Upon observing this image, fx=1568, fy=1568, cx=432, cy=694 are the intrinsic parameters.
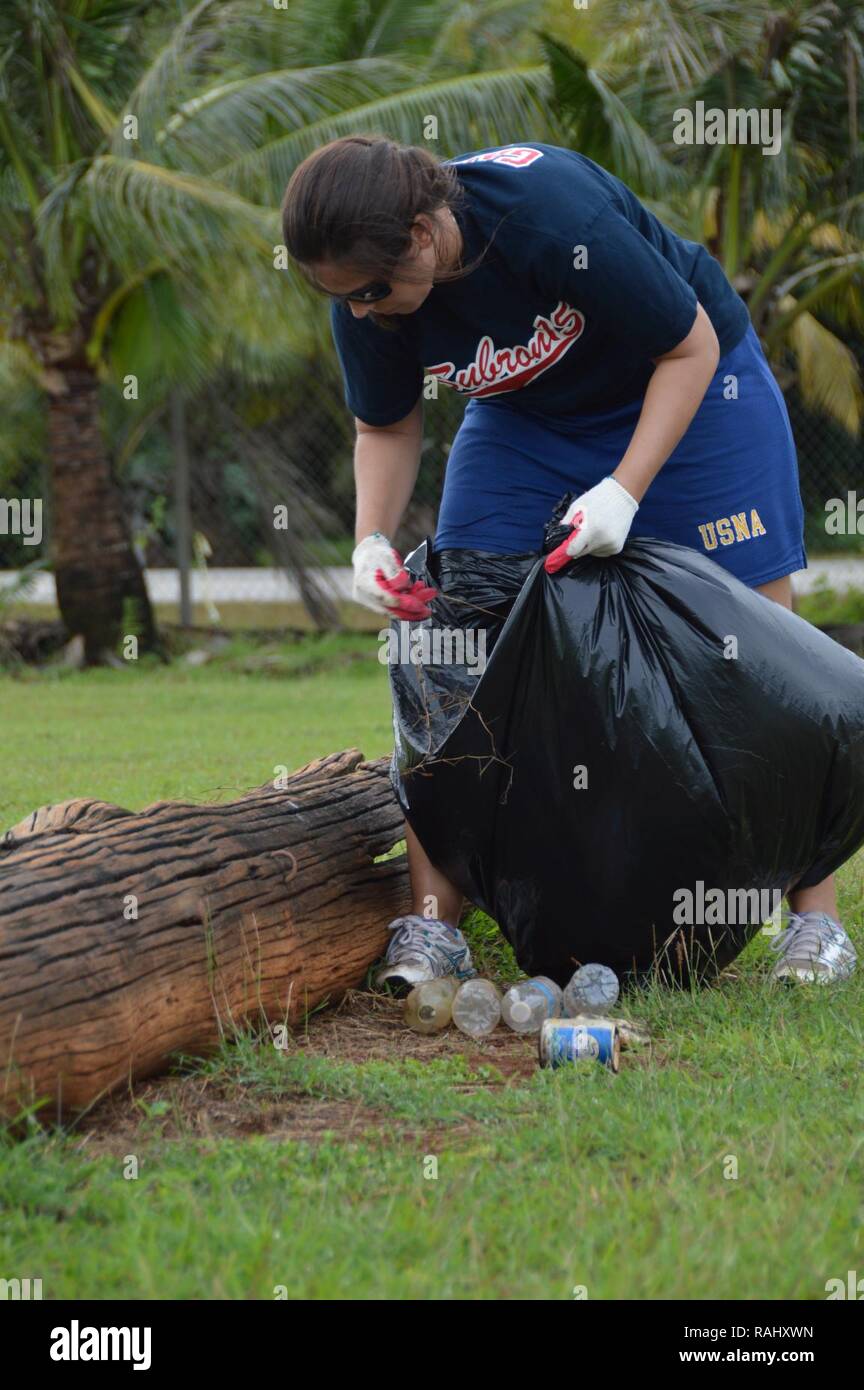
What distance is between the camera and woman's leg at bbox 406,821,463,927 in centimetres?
324

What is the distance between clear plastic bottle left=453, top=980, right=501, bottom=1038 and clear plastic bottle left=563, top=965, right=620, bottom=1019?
14 centimetres

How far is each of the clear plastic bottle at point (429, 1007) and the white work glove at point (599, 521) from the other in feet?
2.73

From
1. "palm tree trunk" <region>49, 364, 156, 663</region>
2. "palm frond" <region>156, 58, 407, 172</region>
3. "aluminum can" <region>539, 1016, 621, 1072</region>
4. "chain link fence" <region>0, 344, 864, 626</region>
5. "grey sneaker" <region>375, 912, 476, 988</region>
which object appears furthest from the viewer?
"chain link fence" <region>0, 344, 864, 626</region>

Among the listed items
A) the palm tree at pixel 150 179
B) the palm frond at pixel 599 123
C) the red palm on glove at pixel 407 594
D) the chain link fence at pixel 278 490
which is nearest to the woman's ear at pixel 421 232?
the red palm on glove at pixel 407 594

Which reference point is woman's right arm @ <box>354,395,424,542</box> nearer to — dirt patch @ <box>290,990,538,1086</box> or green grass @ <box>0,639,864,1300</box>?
dirt patch @ <box>290,990,538,1086</box>

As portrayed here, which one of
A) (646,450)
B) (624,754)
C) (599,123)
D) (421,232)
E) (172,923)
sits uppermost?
(599,123)

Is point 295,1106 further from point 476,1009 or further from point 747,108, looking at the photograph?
point 747,108

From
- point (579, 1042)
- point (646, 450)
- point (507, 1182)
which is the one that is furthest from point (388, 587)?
point (507, 1182)

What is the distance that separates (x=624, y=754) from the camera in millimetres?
2865

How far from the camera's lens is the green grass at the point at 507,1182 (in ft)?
6.10

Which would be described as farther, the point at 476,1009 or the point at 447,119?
the point at 447,119

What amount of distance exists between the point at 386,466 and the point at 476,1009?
1.17 metres

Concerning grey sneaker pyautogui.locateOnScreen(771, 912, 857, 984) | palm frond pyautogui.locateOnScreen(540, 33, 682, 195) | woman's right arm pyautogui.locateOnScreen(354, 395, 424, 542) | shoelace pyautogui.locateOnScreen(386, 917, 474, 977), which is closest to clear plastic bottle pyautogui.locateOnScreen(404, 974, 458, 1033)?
shoelace pyautogui.locateOnScreen(386, 917, 474, 977)

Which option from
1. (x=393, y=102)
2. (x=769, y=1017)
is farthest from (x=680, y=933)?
(x=393, y=102)
